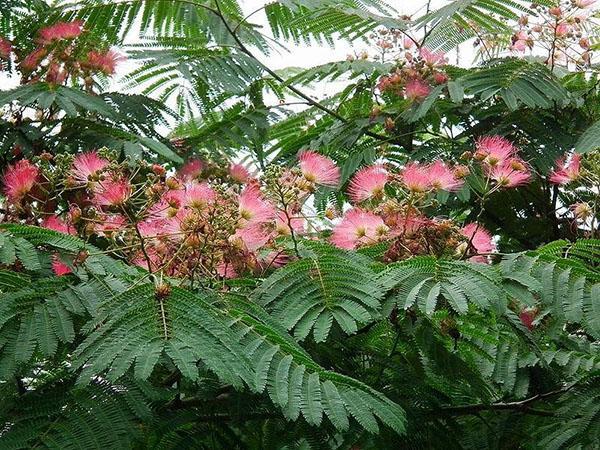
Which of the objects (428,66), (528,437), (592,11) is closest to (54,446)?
(528,437)

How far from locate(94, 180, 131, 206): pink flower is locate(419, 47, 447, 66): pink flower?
207cm

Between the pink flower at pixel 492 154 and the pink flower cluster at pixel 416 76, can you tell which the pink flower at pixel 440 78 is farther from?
the pink flower at pixel 492 154

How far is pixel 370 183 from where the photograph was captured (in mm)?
3203

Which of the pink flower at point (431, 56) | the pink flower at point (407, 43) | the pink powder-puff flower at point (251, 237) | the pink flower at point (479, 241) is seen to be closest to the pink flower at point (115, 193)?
the pink powder-puff flower at point (251, 237)

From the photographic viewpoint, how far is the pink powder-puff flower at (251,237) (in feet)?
9.15

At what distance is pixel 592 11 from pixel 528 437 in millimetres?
2246

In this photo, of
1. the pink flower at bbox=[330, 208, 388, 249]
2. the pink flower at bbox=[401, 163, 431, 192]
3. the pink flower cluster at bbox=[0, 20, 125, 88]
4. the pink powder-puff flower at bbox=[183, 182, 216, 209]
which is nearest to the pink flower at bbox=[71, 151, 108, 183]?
the pink powder-puff flower at bbox=[183, 182, 216, 209]

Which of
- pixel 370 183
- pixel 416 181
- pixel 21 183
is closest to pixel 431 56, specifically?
pixel 370 183

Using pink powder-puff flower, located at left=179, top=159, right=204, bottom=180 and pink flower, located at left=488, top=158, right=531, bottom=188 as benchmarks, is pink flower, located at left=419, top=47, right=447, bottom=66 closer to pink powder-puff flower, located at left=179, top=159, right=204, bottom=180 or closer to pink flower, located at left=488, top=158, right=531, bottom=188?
pink powder-puff flower, located at left=179, top=159, right=204, bottom=180

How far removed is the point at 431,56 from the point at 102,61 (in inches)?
54.2

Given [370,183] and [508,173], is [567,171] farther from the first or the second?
[370,183]

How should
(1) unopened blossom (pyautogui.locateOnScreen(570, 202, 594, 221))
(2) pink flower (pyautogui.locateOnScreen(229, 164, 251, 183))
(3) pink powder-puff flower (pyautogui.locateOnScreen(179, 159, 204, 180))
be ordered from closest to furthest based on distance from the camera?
(1) unopened blossom (pyautogui.locateOnScreen(570, 202, 594, 221)) < (2) pink flower (pyautogui.locateOnScreen(229, 164, 251, 183)) < (3) pink powder-puff flower (pyautogui.locateOnScreen(179, 159, 204, 180))

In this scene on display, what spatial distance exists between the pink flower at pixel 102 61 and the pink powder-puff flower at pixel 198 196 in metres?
1.83

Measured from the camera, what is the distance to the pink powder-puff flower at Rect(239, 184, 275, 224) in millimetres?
2809
